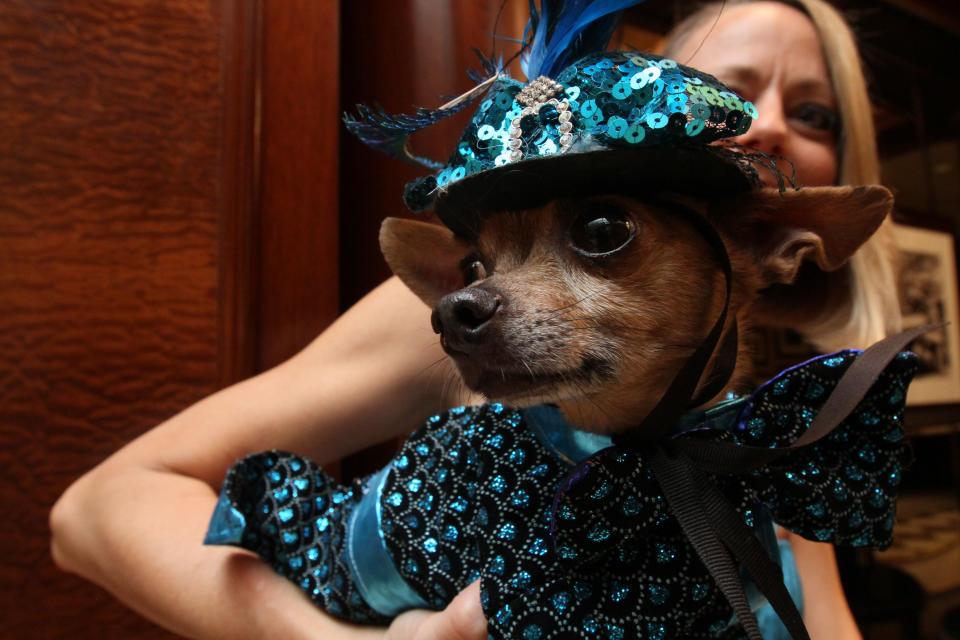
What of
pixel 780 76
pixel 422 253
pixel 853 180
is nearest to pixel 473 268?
pixel 422 253

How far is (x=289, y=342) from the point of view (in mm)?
953

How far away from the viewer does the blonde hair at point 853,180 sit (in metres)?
0.84

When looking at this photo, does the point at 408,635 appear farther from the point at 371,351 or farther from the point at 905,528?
the point at 905,528

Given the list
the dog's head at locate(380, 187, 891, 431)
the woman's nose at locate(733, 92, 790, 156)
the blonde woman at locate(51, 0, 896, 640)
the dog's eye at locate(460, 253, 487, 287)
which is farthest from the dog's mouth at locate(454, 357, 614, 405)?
the woman's nose at locate(733, 92, 790, 156)

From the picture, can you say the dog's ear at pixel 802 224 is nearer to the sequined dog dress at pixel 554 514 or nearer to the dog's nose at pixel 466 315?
the sequined dog dress at pixel 554 514

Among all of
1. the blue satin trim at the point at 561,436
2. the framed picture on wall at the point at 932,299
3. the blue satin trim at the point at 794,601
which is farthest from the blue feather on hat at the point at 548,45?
the framed picture on wall at the point at 932,299

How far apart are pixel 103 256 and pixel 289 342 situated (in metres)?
0.27

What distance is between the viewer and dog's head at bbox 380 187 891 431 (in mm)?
473

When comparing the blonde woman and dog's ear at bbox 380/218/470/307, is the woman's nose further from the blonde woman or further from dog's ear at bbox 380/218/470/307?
dog's ear at bbox 380/218/470/307

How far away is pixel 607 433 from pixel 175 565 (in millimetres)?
461

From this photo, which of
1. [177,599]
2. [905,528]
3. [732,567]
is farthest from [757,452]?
[905,528]

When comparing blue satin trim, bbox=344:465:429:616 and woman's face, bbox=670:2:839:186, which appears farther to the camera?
woman's face, bbox=670:2:839:186

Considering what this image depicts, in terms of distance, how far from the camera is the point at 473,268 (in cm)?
58

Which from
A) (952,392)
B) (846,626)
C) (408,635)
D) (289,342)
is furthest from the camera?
(952,392)
